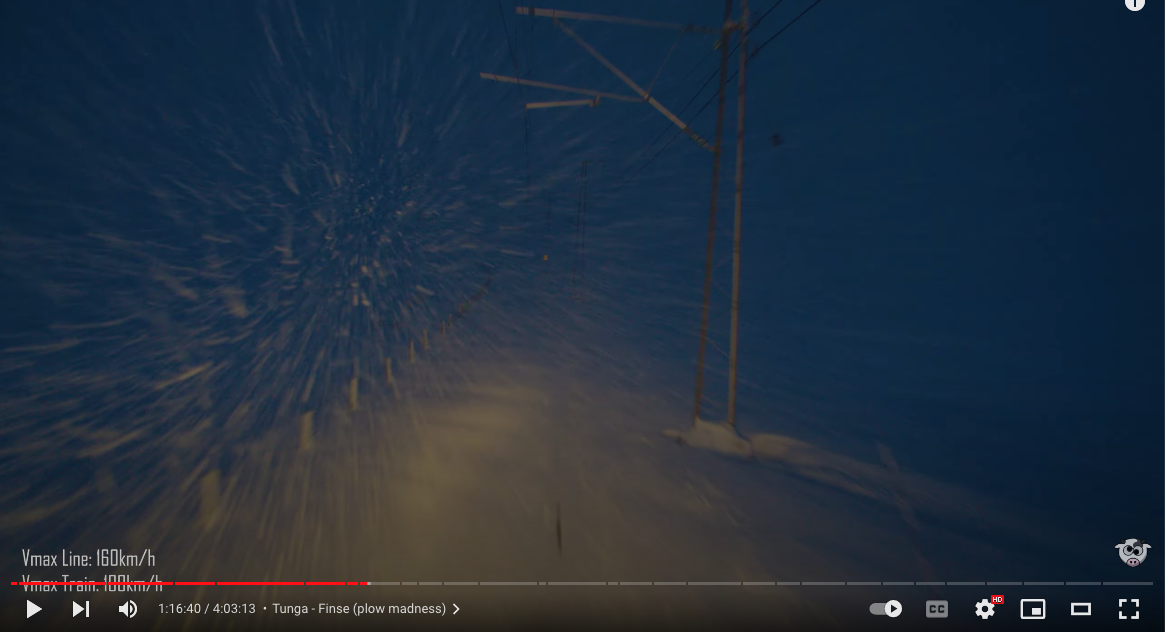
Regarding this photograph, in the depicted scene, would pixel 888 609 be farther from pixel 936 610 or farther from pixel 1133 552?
pixel 1133 552

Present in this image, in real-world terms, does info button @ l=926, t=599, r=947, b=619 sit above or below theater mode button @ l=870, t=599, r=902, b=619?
above

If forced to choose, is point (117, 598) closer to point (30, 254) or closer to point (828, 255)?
point (828, 255)

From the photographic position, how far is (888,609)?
9.52 feet

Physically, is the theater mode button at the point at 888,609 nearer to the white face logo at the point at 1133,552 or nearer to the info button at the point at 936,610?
the info button at the point at 936,610

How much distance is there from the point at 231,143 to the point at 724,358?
7132cm

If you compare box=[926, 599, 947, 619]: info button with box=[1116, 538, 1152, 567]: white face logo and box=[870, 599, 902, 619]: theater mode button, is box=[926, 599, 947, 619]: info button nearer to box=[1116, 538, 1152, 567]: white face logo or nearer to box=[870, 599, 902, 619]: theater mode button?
box=[870, 599, 902, 619]: theater mode button

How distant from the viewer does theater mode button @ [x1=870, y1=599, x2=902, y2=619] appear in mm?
2865

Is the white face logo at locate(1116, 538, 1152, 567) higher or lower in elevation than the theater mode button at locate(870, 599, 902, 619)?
higher

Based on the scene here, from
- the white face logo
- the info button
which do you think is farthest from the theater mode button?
the white face logo

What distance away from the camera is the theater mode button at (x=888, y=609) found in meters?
2.87

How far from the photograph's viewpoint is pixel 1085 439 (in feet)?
35.2

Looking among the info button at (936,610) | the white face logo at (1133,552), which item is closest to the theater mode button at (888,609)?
the info button at (936,610)

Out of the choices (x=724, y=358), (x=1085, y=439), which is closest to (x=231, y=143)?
(x=724, y=358)

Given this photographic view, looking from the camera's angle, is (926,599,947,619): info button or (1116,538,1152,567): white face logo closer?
(926,599,947,619): info button
